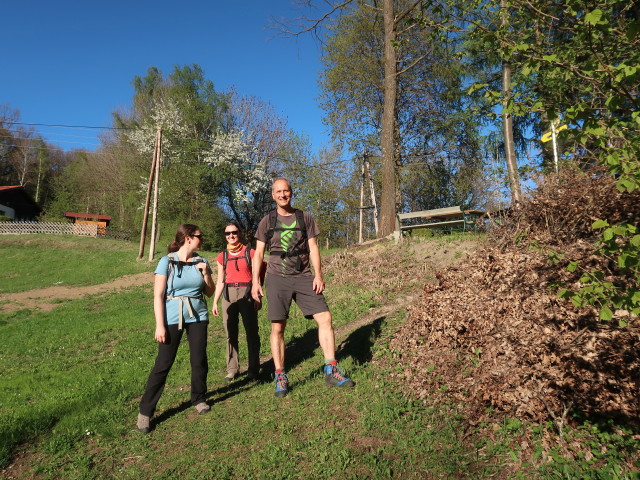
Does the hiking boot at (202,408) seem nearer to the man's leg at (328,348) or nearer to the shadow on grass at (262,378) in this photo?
the shadow on grass at (262,378)

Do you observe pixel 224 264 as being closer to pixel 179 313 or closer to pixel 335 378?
pixel 179 313

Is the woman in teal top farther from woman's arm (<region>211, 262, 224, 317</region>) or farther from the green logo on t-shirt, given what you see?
woman's arm (<region>211, 262, 224, 317</region>)

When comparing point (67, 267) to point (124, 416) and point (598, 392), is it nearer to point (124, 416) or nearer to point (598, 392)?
point (124, 416)

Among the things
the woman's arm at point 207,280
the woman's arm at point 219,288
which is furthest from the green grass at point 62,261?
the woman's arm at point 207,280

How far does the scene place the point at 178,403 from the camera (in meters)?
4.98

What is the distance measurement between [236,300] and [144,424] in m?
1.90

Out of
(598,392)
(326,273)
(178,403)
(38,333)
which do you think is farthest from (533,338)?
(38,333)

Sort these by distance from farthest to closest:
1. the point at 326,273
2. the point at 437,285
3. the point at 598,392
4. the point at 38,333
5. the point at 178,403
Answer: the point at 326,273 → the point at 38,333 → the point at 437,285 → the point at 178,403 → the point at 598,392

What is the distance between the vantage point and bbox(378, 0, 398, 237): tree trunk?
41.2 feet

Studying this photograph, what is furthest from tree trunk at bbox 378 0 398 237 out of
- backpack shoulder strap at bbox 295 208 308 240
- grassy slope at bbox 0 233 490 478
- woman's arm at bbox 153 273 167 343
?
woman's arm at bbox 153 273 167 343

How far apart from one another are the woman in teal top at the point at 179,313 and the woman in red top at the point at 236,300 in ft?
3.47

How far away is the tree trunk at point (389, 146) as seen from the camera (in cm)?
1257

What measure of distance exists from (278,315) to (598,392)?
2898 mm

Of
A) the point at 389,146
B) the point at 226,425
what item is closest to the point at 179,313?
the point at 226,425
